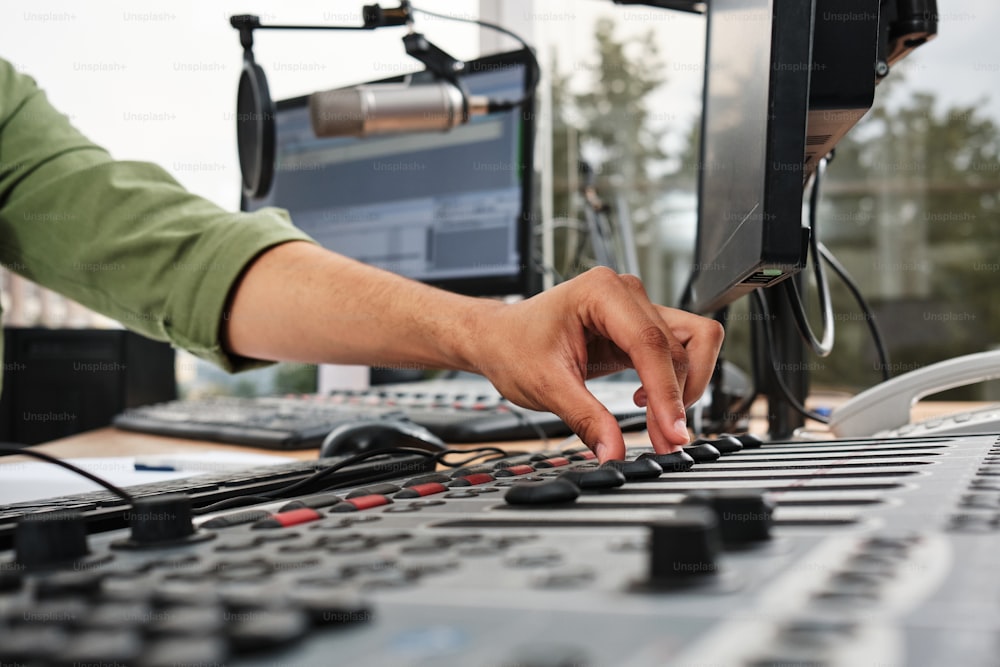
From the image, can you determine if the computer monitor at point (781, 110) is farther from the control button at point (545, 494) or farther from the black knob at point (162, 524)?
the black knob at point (162, 524)

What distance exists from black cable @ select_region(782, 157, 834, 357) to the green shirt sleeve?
1.56 feet

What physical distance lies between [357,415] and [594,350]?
0.45m

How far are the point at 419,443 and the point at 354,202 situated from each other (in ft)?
2.33

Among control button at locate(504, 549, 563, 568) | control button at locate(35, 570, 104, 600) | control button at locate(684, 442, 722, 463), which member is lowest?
control button at locate(684, 442, 722, 463)

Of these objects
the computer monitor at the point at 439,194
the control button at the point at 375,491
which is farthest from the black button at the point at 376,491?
the computer monitor at the point at 439,194

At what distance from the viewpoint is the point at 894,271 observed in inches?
154

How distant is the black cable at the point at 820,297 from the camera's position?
80cm

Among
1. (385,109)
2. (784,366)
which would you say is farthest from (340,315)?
(784,366)

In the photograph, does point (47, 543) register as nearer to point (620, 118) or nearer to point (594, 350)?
point (594, 350)

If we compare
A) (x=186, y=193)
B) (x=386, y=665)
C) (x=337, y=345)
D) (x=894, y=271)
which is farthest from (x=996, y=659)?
(x=894, y=271)

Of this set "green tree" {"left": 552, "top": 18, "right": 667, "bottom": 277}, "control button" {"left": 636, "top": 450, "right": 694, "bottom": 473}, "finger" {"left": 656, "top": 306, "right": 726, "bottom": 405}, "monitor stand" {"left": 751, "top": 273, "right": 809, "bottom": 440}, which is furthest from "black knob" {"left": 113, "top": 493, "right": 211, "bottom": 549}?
"green tree" {"left": 552, "top": 18, "right": 667, "bottom": 277}

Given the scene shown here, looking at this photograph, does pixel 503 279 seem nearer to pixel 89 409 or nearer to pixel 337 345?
pixel 337 345

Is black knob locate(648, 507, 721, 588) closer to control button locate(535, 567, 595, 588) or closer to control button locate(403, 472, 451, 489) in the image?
control button locate(535, 567, 595, 588)

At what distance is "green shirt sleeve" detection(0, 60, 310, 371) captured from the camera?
A: 32.9 inches
